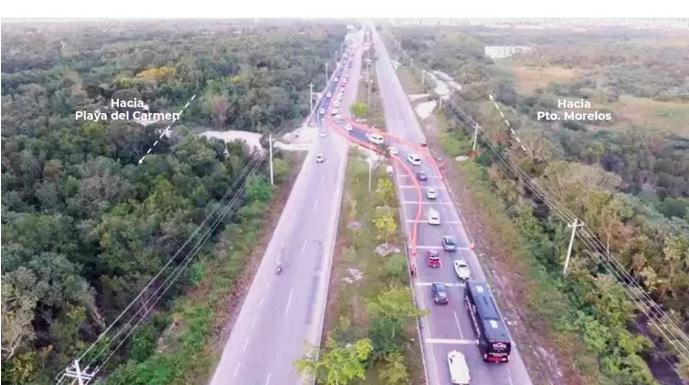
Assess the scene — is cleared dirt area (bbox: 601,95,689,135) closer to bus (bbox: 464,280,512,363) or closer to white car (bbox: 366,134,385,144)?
white car (bbox: 366,134,385,144)

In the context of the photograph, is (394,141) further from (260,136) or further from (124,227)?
(124,227)

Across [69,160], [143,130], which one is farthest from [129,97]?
[69,160]

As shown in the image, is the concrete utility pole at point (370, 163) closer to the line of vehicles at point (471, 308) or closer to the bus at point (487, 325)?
the line of vehicles at point (471, 308)

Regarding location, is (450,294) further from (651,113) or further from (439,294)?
(651,113)

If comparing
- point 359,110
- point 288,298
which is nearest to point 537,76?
point 359,110

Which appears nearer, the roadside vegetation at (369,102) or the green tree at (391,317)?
the green tree at (391,317)

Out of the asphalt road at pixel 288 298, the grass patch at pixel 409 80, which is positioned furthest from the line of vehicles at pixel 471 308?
the grass patch at pixel 409 80
